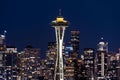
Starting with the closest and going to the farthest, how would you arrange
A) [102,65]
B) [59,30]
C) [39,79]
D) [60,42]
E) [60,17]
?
[60,42] → [59,30] → [60,17] → [39,79] → [102,65]

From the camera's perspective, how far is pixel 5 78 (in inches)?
5846

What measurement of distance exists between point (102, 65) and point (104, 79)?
5.38 meters

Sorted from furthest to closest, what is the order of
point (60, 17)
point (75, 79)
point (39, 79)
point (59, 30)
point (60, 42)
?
1. point (39, 79)
2. point (75, 79)
3. point (60, 17)
4. point (59, 30)
5. point (60, 42)

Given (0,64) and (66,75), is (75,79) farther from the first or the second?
(0,64)

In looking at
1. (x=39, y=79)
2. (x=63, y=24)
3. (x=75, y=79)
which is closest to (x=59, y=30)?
(x=63, y=24)

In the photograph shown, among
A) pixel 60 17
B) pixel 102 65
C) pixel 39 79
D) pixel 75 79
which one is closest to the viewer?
pixel 60 17

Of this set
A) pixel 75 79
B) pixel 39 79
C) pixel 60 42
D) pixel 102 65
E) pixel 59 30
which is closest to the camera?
pixel 60 42

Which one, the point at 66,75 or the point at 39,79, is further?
the point at 39,79

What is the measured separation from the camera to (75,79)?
136125 millimetres

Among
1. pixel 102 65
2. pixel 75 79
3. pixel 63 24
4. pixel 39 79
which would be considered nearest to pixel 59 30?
pixel 63 24

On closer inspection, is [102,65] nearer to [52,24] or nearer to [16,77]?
[16,77]

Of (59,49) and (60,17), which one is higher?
(60,17)

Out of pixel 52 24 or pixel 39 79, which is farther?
pixel 39 79

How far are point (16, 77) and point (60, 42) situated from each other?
70223 mm
